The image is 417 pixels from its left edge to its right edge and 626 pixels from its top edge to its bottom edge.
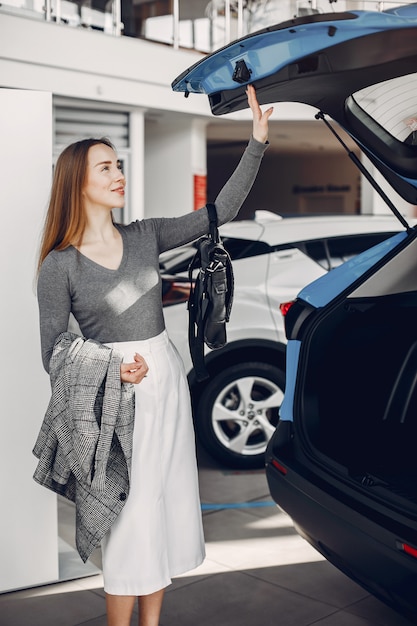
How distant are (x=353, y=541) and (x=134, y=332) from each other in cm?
92

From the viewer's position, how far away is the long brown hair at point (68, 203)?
8.78ft

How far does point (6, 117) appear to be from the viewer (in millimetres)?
3270

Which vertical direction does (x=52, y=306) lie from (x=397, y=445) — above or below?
above

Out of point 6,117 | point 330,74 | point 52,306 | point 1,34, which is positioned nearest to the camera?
point 330,74

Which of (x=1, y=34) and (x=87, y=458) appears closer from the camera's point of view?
(x=87, y=458)

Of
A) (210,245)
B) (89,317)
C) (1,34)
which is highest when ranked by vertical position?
(1,34)

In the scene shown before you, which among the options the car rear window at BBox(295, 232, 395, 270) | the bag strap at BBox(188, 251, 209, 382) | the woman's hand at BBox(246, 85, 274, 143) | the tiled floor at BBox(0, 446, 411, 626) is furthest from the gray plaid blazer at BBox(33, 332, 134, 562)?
the car rear window at BBox(295, 232, 395, 270)

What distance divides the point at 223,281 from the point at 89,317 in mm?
437

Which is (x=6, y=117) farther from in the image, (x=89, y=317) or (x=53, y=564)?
(x=53, y=564)

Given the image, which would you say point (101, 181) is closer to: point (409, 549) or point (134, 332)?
point (134, 332)

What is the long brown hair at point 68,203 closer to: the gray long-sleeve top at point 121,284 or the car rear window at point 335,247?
the gray long-sleeve top at point 121,284

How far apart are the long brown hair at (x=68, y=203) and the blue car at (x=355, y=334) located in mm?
440

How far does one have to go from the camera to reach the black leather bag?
106 inches

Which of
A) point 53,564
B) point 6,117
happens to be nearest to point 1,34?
point 6,117
